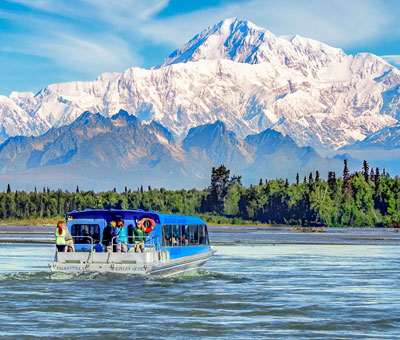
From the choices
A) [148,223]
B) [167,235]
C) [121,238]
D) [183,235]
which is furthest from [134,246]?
[183,235]

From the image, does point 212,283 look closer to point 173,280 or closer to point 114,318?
point 173,280

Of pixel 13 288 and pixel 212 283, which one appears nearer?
pixel 13 288

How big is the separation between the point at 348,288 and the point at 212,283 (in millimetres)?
8208

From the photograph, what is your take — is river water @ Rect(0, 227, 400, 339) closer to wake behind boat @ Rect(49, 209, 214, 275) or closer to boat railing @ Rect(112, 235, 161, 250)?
wake behind boat @ Rect(49, 209, 214, 275)

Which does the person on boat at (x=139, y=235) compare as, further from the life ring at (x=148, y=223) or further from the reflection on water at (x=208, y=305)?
the reflection on water at (x=208, y=305)

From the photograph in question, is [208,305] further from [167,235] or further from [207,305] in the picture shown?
[167,235]

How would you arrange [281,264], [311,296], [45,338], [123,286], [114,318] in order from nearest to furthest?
[45,338], [114,318], [311,296], [123,286], [281,264]

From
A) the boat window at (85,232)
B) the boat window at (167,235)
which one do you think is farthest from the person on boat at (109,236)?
the boat window at (167,235)

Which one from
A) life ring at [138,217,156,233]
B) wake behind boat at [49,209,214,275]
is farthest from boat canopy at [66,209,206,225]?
life ring at [138,217,156,233]

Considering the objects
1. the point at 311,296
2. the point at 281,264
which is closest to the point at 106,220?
the point at 311,296

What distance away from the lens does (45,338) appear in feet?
110

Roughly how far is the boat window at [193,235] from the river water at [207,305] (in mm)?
2544

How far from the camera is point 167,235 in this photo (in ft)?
190

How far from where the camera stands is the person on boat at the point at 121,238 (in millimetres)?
51219
